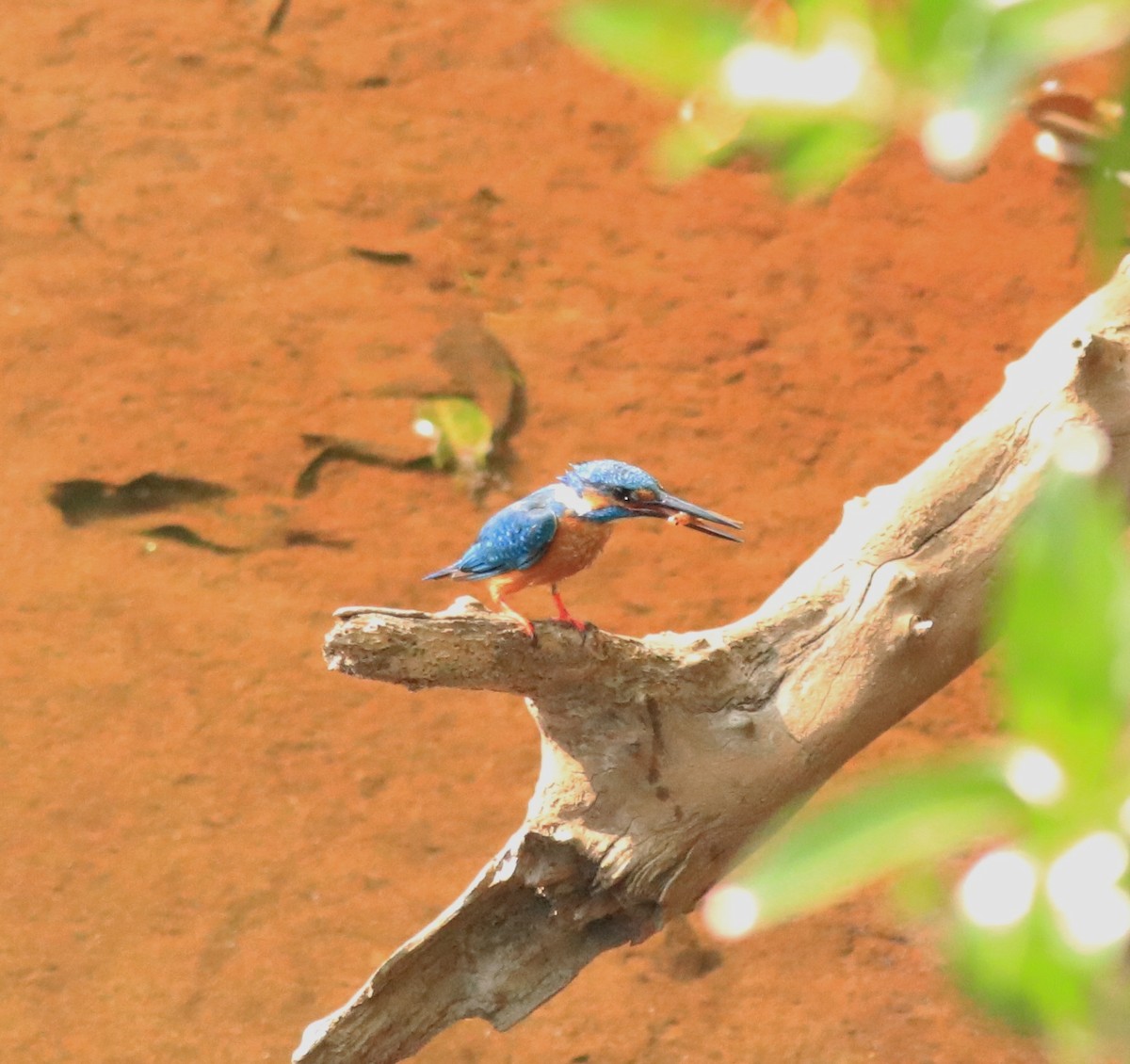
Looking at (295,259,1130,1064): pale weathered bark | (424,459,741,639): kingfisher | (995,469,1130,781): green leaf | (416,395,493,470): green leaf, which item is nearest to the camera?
(995,469,1130,781): green leaf

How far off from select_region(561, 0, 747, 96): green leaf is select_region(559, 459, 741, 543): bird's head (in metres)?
1.79

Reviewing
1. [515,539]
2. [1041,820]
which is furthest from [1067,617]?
[515,539]

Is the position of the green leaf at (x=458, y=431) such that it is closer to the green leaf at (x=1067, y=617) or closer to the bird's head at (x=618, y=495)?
the bird's head at (x=618, y=495)

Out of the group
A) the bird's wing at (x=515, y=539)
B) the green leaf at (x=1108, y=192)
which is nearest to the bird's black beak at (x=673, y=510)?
the bird's wing at (x=515, y=539)

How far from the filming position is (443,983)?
216cm

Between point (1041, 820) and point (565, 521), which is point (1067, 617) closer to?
point (1041, 820)

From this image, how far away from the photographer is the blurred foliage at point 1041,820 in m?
0.38

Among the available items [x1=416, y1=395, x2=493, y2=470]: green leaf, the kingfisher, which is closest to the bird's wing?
the kingfisher

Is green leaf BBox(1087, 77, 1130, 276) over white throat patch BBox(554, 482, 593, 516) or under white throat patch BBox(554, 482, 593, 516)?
over

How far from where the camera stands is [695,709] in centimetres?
225

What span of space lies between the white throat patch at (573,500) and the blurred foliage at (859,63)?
178cm

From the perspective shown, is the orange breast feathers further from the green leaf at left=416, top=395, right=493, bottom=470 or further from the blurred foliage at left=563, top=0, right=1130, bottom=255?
the green leaf at left=416, top=395, right=493, bottom=470

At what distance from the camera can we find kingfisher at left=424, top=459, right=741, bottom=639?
7.27 ft

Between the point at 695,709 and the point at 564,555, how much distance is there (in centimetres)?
33
